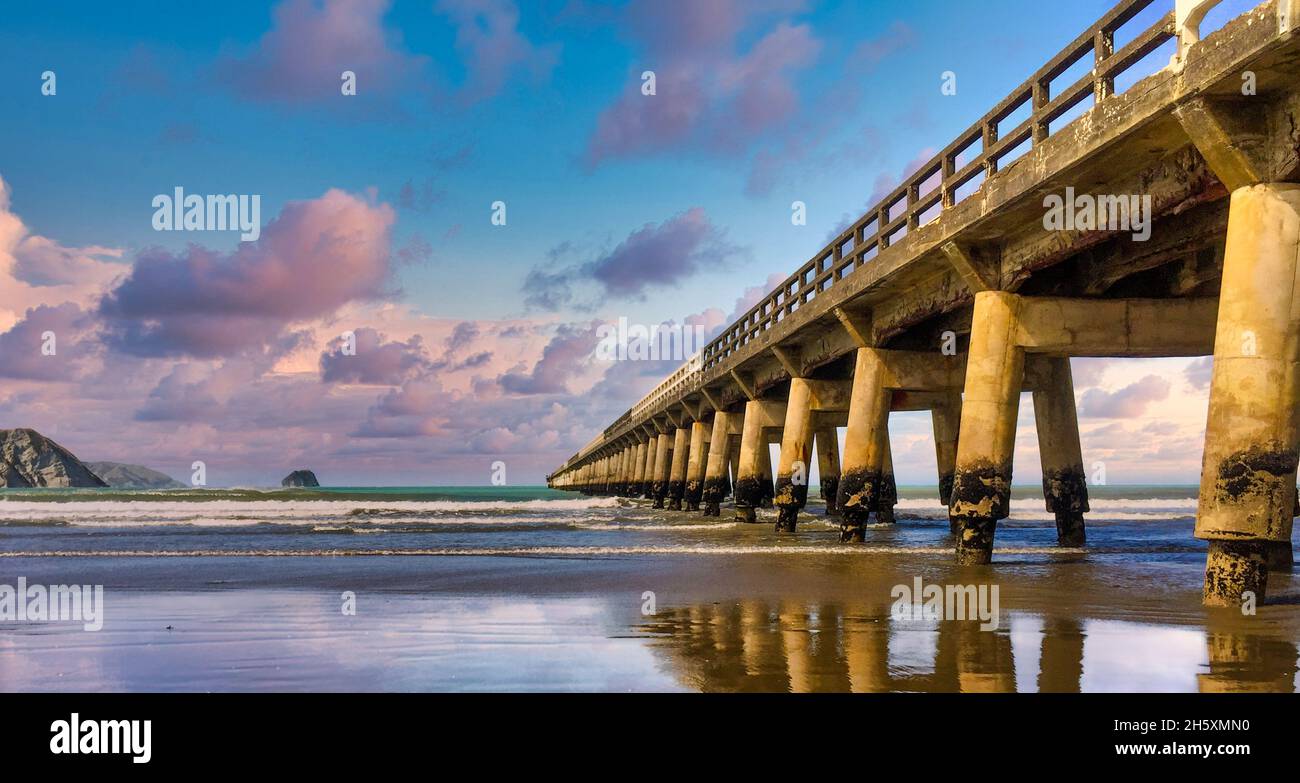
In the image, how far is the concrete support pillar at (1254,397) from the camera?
7516mm

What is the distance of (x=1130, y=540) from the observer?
19.0 meters

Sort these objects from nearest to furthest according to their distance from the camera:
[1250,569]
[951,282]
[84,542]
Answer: [1250,569]
[951,282]
[84,542]

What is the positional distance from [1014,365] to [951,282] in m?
2.95

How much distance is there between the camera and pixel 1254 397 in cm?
760

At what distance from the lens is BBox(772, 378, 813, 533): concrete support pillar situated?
22562mm

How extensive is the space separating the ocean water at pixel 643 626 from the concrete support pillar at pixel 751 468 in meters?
10.6

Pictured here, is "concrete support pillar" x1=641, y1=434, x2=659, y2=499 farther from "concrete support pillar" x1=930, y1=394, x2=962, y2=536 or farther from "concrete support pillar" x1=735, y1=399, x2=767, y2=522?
"concrete support pillar" x1=930, y1=394, x2=962, y2=536

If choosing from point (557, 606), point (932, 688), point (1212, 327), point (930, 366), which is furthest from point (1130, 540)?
point (932, 688)

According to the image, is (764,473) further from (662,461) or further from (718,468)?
(662,461)

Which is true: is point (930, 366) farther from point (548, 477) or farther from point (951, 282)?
point (548, 477)

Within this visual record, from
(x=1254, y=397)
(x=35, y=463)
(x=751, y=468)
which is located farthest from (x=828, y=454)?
(x=35, y=463)

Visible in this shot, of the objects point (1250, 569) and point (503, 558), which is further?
point (503, 558)

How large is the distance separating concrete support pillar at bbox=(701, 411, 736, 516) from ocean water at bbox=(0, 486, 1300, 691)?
15256 millimetres
